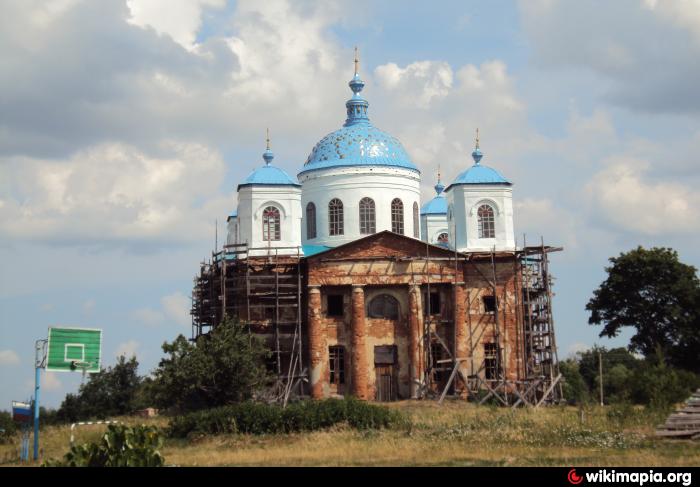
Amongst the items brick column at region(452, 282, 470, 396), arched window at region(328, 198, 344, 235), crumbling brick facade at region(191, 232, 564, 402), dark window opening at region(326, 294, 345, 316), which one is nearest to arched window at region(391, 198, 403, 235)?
arched window at region(328, 198, 344, 235)

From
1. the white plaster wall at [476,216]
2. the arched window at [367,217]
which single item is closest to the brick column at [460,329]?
the white plaster wall at [476,216]

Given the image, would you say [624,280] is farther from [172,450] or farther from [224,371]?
[172,450]

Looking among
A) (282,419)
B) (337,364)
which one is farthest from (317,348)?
(282,419)

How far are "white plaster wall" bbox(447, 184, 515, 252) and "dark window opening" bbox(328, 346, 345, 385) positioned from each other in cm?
784

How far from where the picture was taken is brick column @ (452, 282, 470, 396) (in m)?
45.2

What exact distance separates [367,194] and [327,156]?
3166 mm

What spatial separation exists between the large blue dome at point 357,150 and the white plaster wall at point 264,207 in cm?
308

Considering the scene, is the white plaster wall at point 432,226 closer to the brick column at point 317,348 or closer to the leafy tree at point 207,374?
the brick column at point 317,348

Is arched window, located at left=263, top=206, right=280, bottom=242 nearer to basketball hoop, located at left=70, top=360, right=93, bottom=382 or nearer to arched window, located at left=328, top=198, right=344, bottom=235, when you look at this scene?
arched window, located at left=328, top=198, right=344, bottom=235

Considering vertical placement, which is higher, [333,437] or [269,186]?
[269,186]

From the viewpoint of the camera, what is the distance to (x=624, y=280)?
58.0 m

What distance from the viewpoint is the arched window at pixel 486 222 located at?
159ft

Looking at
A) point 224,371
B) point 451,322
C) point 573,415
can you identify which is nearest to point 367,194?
point 451,322
